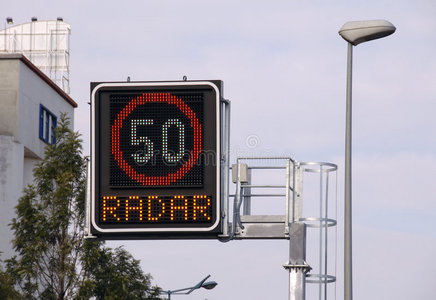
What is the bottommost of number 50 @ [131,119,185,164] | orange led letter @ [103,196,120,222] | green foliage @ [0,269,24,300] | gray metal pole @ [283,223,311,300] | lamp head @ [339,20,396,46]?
green foliage @ [0,269,24,300]

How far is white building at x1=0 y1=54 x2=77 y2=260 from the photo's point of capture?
191ft

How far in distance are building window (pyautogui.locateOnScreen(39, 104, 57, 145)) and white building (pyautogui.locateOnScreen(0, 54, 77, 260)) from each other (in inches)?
2.7

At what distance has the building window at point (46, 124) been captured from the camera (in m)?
63.8

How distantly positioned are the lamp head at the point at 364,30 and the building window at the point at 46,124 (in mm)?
48160

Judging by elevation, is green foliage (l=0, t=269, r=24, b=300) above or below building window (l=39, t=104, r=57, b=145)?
below

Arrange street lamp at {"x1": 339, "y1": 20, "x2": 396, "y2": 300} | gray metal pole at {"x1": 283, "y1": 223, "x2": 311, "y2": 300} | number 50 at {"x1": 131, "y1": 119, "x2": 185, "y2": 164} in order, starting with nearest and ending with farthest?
number 50 at {"x1": 131, "y1": 119, "x2": 185, "y2": 164} < gray metal pole at {"x1": 283, "y1": 223, "x2": 311, "y2": 300} < street lamp at {"x1": 339, "y1": 20, "x2": 396, "y2": 300}

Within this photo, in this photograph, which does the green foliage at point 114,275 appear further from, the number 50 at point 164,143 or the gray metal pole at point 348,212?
the number 50 at point 164,143

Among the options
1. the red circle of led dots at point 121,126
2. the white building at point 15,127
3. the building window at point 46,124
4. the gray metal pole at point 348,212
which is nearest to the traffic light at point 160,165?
the red circle of led dots at point 121,126

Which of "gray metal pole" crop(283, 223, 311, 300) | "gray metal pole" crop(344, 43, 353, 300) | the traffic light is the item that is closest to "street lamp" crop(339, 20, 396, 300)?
"gray metal pole" crop(344, 43, 353, 300)

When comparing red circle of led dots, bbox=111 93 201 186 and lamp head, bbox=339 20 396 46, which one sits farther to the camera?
lamp head, bbox=339 20 396 46

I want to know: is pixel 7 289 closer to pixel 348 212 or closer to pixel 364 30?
pixel 348 212

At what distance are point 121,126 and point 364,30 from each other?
5.82 meters

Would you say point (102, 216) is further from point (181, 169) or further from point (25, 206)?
point (25, 206)

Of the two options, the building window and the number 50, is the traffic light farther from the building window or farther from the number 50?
the building window
